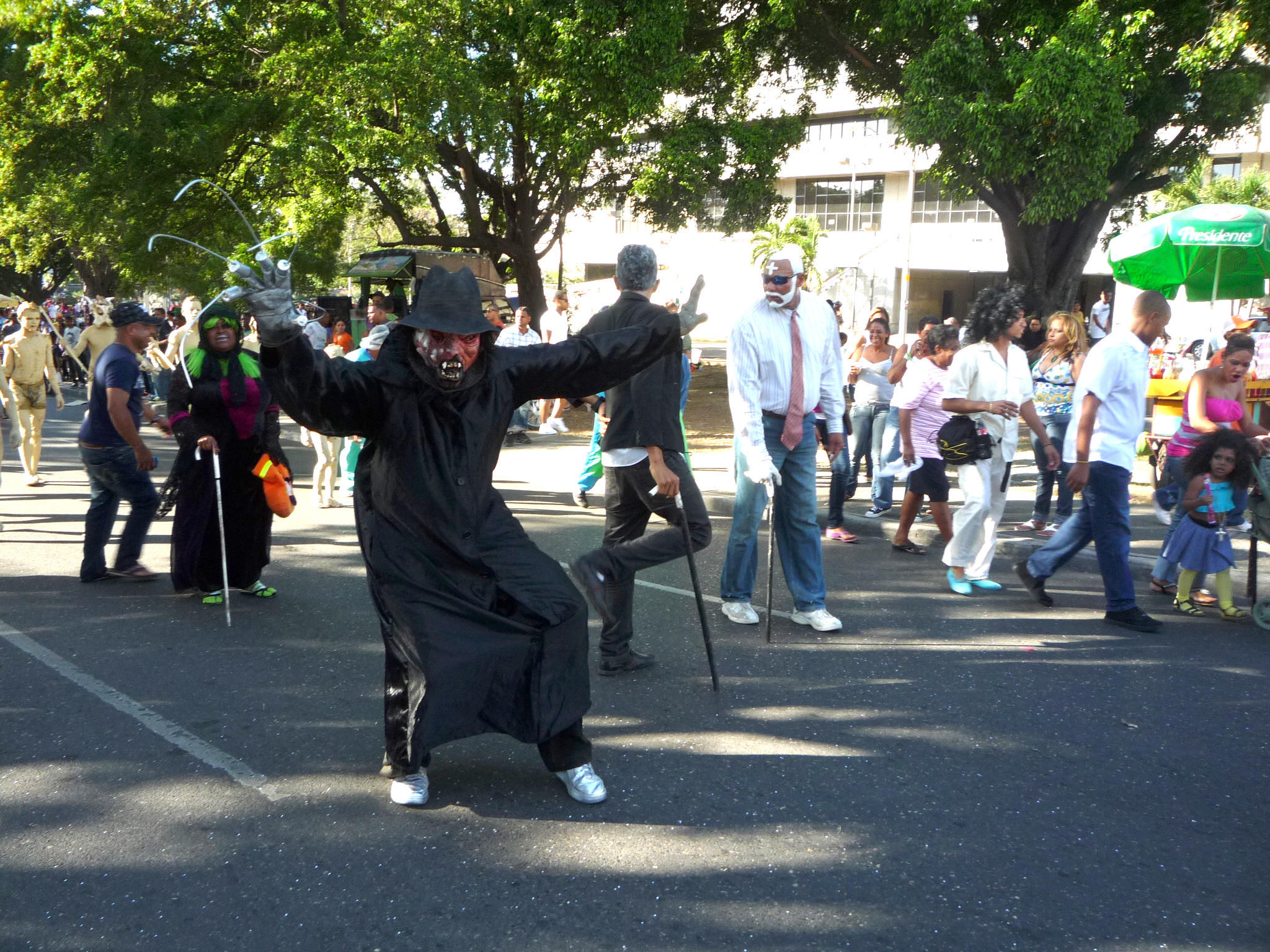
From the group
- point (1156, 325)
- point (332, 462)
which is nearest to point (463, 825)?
point (1156, 325)

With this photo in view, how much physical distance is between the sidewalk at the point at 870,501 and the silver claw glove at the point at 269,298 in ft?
18.8

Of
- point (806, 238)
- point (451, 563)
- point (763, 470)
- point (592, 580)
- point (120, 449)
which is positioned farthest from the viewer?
point (806, 238)

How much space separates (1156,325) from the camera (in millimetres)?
6238

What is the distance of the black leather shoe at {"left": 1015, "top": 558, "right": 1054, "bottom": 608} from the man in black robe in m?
3.71

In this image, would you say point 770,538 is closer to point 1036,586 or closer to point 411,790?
point 1036,586

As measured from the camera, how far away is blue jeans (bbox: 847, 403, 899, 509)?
9594 mm

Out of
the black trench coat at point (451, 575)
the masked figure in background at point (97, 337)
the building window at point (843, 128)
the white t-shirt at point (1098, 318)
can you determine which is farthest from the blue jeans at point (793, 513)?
the building window at point (843, 128)

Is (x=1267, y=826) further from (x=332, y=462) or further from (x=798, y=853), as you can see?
(x=332, y=462)

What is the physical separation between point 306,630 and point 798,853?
3.37 metres

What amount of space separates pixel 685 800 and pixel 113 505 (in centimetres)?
483

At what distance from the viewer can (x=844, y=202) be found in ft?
165

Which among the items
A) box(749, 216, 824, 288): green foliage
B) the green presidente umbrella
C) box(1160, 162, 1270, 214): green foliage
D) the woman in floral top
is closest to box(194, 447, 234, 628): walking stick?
the woman in floral top

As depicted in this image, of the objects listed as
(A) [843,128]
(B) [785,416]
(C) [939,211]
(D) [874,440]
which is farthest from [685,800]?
(A) [843,128]

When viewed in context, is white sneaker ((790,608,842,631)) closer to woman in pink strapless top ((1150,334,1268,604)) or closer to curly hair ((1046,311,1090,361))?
woman in pink strapless top ((1150,334,1268,604))
